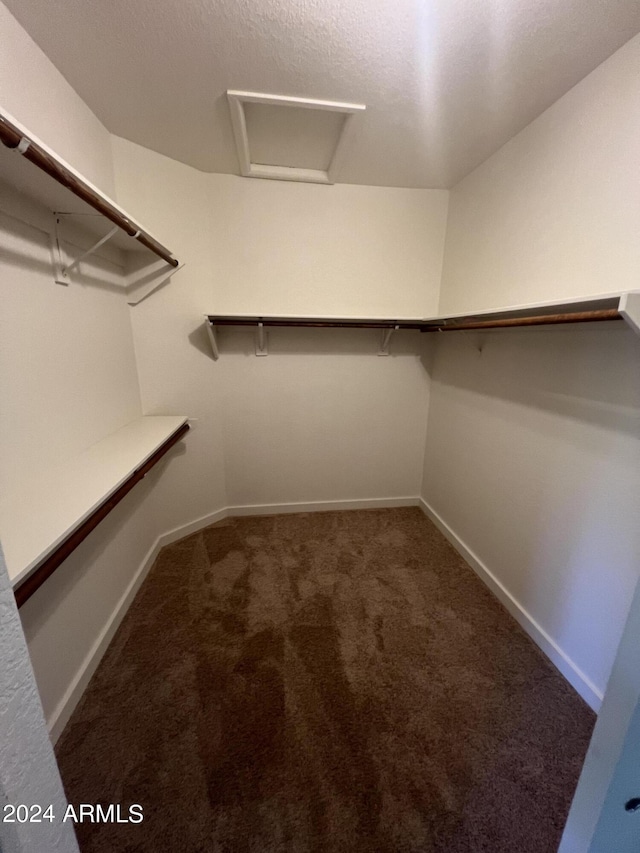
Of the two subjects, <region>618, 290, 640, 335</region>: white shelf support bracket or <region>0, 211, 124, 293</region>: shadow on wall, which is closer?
<region>618, 290, 640, 335</region>: white shelf support bracket

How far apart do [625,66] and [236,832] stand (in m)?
2.64

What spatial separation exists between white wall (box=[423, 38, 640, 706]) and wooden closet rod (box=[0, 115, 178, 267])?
5.51 ft

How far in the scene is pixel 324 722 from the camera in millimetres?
1219

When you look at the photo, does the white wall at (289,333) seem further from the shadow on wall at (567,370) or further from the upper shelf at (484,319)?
the shadow on wall at (567,370)

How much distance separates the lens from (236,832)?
95 cm

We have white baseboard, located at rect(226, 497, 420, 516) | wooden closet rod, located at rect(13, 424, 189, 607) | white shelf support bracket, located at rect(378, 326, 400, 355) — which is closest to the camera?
wooden closet rod, located at rect(13, 424, 189, 607)

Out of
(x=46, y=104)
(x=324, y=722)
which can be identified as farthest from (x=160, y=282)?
(x=324, y=722)

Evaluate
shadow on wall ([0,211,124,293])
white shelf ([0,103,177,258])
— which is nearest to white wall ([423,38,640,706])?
white shelf ([0,103,177,258])

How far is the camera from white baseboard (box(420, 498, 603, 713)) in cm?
130

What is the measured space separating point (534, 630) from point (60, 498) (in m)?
1.99

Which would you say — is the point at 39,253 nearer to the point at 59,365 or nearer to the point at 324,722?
the point at 59,365

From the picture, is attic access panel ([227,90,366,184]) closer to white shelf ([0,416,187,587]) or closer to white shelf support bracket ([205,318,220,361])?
white shelf support bracket ([205,318,220,361])

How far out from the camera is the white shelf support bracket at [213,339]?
1.92 meters

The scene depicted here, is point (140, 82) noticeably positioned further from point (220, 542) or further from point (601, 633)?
point (601, 633)
